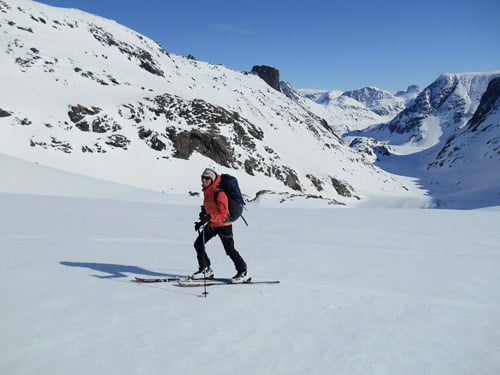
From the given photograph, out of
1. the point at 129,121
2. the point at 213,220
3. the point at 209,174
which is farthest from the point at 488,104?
the point at 213,220

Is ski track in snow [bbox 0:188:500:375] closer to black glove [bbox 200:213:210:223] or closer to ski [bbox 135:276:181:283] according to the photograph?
ski [bbox 135:276:181:283]

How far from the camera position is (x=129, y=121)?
152 feet

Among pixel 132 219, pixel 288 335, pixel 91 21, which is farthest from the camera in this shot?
pixel 91 21

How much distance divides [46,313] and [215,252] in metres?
4.17

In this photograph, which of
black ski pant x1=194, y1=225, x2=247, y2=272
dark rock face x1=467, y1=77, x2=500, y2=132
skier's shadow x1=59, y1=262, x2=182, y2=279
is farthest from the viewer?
dark rock face x1=467, y1=77, x2=500, y2=132

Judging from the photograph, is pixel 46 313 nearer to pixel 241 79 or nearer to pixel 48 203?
pixel 48 203

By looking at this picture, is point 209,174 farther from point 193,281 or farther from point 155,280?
point 155,280

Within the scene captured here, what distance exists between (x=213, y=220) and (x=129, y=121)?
147 feet

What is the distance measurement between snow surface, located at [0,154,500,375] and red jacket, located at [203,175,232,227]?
1125 millimetres

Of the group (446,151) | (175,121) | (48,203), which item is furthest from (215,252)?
(446,151)

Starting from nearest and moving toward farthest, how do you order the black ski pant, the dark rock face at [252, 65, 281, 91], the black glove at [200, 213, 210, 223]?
the black glove at [200, 213, 210, 223] < the black ski pant < the dark rock face at [252, 65, 281, 91]

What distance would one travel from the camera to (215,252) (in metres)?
8.12

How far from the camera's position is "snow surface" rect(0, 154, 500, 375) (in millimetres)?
3447

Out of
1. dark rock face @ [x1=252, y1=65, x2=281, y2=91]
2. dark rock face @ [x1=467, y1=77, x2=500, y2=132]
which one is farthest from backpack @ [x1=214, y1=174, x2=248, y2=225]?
dark rock face @ [x1=467, y1=77, x2=500, y2=132]
